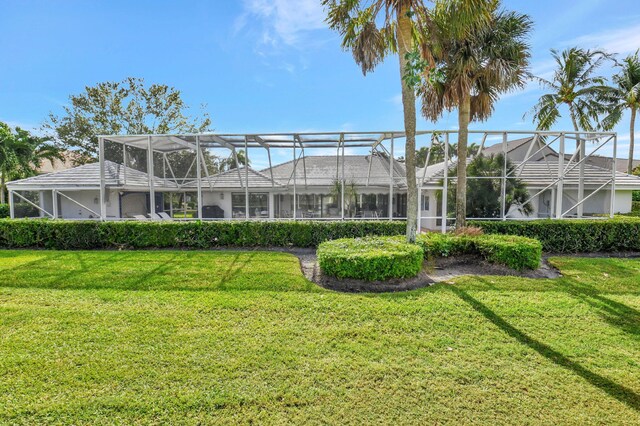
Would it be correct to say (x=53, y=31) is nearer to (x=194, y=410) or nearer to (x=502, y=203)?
(x=194, y=410)

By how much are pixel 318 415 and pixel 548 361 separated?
266cm

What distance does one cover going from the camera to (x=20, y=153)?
2184 centimetres


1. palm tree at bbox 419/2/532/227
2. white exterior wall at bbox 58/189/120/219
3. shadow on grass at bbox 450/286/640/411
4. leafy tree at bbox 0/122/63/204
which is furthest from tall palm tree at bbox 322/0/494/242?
leafy tree at bbox 0/122/63/204

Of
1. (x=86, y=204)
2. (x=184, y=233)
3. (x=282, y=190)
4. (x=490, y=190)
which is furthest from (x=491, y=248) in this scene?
(x=86, y=204)

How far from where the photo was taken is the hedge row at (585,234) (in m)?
8.98

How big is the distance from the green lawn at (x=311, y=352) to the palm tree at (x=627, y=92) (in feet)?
69.8

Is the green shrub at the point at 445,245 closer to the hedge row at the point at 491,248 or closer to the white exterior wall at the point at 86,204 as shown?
the hedge row at the point at 491,248

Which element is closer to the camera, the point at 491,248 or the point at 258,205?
the point at 491,248

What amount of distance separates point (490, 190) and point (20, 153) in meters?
29.1

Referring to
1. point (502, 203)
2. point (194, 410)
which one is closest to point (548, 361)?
point (194, 410)

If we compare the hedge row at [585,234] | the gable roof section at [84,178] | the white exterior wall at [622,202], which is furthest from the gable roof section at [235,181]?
the white exterior wall at [622,202]

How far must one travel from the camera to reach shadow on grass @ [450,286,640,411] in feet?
9.39

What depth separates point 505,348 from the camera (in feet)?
12.2

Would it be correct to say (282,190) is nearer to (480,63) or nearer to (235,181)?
(235,181)
